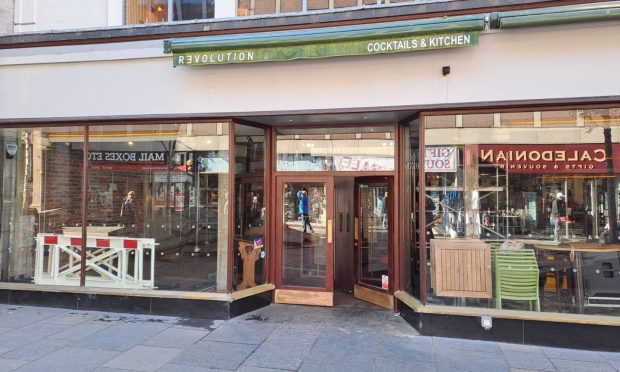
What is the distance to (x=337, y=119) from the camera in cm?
665

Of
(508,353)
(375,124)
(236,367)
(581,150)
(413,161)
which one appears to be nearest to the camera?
(236,367)

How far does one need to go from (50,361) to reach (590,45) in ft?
24.1

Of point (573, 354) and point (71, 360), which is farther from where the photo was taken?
point (573, 354)

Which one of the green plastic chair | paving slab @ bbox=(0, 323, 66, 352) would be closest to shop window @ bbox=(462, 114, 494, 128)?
the green plastic chair

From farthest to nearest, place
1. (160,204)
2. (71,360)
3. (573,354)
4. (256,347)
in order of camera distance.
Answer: (160,204)
(256,347)
(573,354)
(71,360)

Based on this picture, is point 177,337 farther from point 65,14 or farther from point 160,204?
point 65,14

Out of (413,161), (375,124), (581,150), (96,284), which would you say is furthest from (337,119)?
(96,284)

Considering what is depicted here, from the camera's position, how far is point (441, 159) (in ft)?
20.0

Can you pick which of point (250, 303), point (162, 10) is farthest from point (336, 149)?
point (162, 10)

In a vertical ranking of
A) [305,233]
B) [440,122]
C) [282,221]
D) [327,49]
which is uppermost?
[327,49]

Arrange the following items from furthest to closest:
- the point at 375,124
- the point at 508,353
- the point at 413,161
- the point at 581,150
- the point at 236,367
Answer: the point at 375,124 < the point at 413,161 < the point at 581,150 < the point at 508,353 < the point at 236,367

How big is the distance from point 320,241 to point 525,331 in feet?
10.4

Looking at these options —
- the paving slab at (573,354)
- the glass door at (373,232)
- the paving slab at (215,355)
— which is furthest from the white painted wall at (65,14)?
the paving slab at (573,354)

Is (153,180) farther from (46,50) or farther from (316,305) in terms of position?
(316,305)
